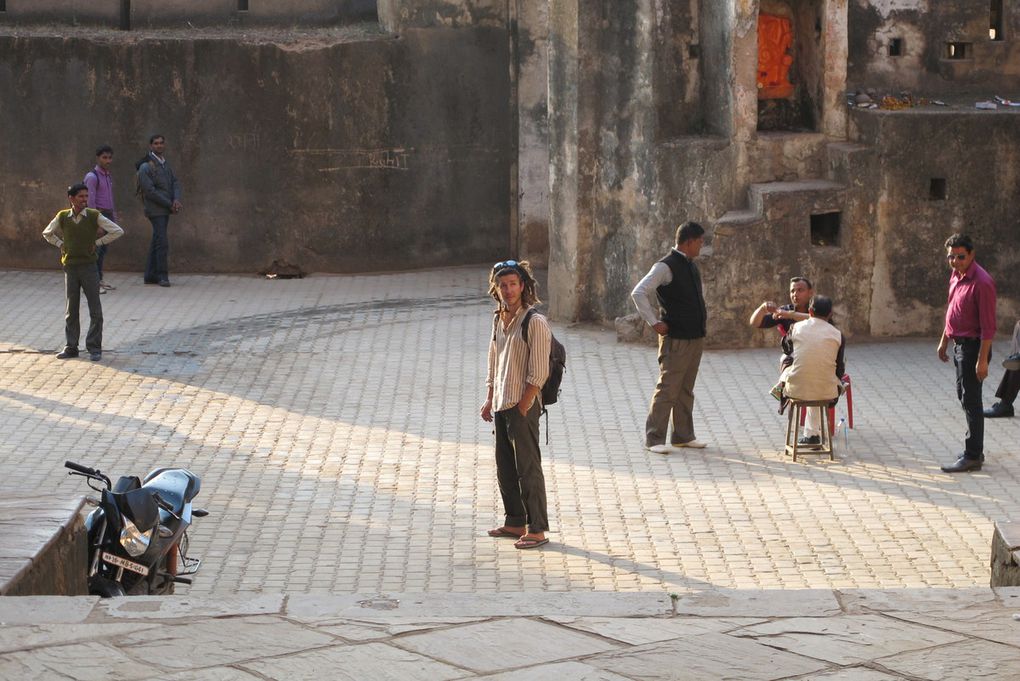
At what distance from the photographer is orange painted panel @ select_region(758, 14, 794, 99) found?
648 inches

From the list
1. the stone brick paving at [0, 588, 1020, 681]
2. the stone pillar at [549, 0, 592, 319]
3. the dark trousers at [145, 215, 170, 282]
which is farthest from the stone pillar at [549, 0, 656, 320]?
the stone brick paving at [0, 588, 1020, 681]

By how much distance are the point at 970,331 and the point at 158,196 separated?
1117 centimetres

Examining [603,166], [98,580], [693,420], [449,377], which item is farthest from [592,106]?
[98,580]

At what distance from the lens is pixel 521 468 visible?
9.12m

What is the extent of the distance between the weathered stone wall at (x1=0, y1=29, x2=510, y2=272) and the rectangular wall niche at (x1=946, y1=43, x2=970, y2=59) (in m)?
6.04

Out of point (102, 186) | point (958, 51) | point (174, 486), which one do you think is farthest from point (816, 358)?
point (102, 186)

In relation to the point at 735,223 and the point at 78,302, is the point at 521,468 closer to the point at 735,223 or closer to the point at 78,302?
the point at 735,223

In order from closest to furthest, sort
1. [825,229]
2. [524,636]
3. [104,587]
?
[524,636], [104,587], [825,229]

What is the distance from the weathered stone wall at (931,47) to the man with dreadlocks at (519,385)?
346 inches

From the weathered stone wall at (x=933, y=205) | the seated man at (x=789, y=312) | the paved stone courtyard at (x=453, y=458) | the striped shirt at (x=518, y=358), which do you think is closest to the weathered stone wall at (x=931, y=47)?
the weathered stone wall at (x=933, y=205)

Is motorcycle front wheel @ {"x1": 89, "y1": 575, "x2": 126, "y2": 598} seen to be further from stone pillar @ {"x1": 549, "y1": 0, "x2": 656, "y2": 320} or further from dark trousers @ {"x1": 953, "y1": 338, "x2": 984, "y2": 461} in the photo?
stone pillar @ {"x1": 549, "y1": 0, "x2": 656, "y2": 320}

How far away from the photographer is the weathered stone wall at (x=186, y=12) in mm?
21016

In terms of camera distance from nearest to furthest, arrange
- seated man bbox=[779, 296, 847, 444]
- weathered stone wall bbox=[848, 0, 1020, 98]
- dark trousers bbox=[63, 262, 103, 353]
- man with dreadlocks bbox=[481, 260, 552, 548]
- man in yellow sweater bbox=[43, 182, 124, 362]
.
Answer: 1. man with dreadlocks bbox=[481, 260, 552, 548]
2. seated man bbox=[779, 296, 847, 444]
3. man in yellow sweater bbox=[43, 182, 124, 362]
4. dark trousers bbox=[63, 262, 103, 353]
5. weathered stone wall bbox=[848, 0, 1020, 98]

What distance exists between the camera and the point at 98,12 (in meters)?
21.1
